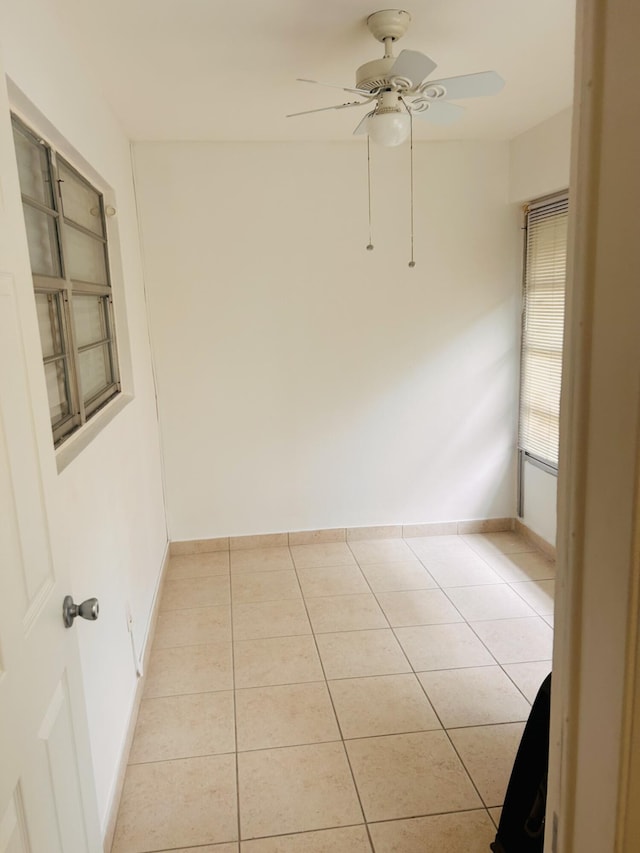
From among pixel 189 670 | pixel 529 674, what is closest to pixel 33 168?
pixel 189 670

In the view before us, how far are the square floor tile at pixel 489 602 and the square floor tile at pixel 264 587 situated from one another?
0.90 m

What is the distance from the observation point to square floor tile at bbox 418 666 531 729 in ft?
7.67

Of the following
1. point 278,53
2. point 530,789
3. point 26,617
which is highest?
point 278,53

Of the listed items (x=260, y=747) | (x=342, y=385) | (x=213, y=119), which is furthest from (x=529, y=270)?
(x=260, y=747)

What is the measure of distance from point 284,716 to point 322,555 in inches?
61.2

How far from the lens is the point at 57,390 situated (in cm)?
196

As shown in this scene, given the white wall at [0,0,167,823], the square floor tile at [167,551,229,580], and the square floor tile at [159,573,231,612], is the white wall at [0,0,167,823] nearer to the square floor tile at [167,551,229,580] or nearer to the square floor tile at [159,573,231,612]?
the square floor tile at [159,573,231,612]

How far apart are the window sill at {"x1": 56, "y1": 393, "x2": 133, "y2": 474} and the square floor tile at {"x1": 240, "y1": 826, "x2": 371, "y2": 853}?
1278 mm

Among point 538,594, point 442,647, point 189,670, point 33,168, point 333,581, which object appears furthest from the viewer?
point 333,581

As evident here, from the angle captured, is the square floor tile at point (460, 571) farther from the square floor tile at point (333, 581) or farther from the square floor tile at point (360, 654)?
the square floor tile at point (360, 654)

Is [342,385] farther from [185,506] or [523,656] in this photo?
[523,656]

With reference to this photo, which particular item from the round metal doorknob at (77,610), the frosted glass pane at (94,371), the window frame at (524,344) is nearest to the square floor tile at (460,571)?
the window frame at (524,344)

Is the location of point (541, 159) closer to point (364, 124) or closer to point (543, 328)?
point (543, 328)

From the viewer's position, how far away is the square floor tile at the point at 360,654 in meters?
2.66
